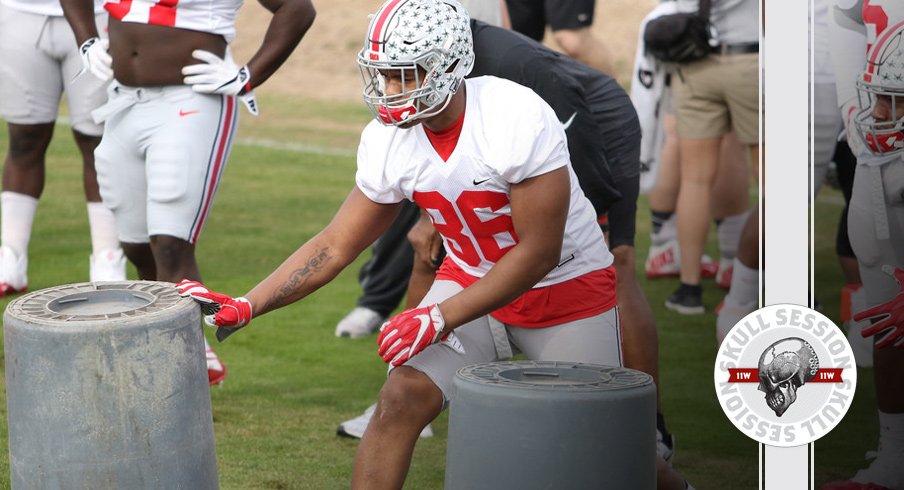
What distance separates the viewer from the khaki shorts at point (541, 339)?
381 cm

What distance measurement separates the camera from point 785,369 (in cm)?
312

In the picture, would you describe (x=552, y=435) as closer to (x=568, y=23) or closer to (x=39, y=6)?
(x=39, y=6)

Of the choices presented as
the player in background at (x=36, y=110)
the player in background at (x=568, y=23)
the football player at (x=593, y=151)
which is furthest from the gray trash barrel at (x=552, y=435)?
the player in background at (x=568, y=23)

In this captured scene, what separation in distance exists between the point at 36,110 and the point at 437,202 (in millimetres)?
3410

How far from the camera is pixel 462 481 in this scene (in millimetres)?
3146

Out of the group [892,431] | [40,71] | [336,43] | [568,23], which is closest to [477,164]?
[892,431]

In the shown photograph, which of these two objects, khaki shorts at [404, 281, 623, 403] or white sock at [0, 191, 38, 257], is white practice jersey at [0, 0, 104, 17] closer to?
white sock at [0, 191, 38, 257]

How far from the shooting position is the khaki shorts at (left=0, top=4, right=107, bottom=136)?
20.7 ft

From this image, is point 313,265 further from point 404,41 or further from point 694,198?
point 694,198

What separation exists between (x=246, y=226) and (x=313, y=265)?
4.80 m

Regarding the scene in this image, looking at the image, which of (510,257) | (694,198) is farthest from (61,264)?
(510,257)

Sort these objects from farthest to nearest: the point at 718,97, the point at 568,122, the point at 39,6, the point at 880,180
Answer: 1. the point at 718,97
2. the point at 39,6
3. the point at 568,122
4. the point at 880,180

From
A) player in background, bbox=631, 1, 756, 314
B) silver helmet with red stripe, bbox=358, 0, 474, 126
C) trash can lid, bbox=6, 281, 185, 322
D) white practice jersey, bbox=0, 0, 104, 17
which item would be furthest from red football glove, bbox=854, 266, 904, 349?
white practice jersey, bbox=0, 0, 104, 17

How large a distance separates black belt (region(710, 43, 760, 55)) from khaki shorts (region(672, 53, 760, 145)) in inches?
0.7
